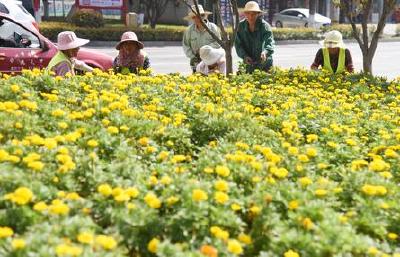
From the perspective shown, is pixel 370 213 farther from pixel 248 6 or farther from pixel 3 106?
pixel 248 6

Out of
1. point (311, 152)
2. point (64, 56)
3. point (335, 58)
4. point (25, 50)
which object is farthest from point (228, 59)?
point (311, 152)

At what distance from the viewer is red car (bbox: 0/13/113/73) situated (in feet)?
26.6

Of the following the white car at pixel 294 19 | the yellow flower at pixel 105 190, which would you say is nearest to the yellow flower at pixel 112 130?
the yellow flower at pixel 105 190

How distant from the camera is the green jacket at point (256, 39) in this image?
278 inches

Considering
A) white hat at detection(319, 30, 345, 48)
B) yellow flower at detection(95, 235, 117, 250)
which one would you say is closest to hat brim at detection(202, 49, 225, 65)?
white hat at detection(319, 30, 345, 48)

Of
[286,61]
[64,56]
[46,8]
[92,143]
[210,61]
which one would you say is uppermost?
[46,8]

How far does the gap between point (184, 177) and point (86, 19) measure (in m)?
21.4

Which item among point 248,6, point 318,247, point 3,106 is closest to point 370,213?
point 318,247

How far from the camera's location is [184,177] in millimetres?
2779

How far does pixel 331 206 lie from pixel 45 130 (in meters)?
1.62

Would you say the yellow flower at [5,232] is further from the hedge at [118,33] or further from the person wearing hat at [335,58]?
the hedge at [118,33]

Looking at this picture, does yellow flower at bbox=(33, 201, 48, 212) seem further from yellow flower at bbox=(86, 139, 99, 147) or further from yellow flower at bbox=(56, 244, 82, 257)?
yellow flower at bbox=(86, 139, 99, 147)

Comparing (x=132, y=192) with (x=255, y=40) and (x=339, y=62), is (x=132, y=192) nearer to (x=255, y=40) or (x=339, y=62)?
(x=255, y=40)

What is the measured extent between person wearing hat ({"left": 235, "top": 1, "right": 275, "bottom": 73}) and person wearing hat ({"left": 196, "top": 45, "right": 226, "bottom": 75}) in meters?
0.40
